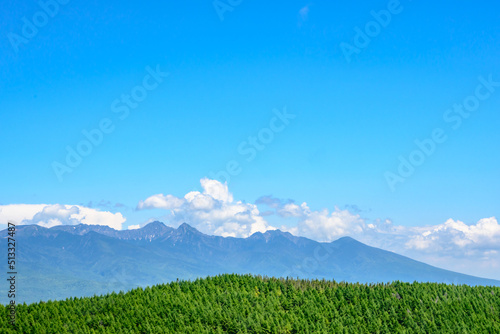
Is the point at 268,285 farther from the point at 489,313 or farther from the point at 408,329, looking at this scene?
the point at 489,313

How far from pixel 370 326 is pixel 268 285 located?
4.84 m

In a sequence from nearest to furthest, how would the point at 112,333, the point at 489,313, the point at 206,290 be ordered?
the point at 112,333
the point at 489,313
the point at 206,290

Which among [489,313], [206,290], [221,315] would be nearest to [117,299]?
[206,290]

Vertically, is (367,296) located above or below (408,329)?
above

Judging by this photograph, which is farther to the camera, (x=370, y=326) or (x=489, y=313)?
(x=489, y=313)

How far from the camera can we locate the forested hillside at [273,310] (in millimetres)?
14680

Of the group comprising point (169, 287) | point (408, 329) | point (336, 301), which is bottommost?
point (408, 329)

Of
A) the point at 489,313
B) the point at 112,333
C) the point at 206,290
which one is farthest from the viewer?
the point at 206,290

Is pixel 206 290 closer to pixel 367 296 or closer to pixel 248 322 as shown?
pixel 248 322

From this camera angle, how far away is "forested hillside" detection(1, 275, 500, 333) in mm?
14680

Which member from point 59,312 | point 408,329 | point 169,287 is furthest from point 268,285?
point 59,312

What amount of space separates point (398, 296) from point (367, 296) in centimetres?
128

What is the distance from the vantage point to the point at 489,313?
16.3m

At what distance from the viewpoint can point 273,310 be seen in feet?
50.8
